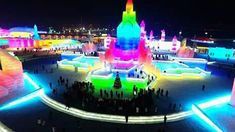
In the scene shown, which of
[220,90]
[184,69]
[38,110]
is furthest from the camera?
[184,69]

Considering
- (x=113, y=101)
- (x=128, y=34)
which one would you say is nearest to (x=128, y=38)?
(x=128, y=34)

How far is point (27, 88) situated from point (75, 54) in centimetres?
1976

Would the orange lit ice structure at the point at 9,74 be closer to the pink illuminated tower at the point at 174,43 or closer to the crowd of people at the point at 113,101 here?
the crowd of people at the point at 113,101

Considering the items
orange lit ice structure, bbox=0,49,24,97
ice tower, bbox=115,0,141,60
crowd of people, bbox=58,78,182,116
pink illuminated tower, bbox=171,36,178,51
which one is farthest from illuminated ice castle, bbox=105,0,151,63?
pink illuminated tower, bbox=171,36,178,51

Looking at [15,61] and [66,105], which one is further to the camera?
[15,61]

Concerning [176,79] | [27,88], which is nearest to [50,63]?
[27,88]

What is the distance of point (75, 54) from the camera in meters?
39.5

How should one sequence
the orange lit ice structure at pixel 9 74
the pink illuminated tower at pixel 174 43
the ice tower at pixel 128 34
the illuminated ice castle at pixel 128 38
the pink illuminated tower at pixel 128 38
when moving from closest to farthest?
the orange lit ice structure at pixel 9 74, the pink illuminated tower at pixel 128 38, the illuminated ice castle at pixel 128 38, the ice tower at pixel 128 34, the pink illuminated tower at pixel 174 43

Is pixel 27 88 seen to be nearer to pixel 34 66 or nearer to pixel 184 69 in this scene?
pixel 34 66

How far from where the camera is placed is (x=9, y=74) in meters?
18.7

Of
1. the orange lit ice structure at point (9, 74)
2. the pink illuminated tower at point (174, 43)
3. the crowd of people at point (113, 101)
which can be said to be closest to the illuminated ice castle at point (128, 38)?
the crowd of people at point (113, 101)

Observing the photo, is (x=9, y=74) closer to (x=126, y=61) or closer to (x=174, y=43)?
(x=126, y=61)

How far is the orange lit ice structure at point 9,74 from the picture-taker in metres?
17.8

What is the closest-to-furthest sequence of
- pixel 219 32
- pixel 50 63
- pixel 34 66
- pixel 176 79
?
pixel 176 79
pixel 34 66
pixel 50 63
pixel 219 32
